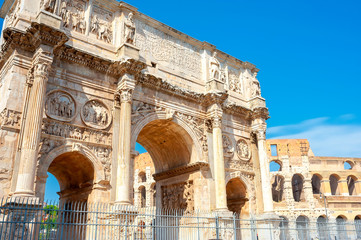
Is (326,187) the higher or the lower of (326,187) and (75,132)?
the higher

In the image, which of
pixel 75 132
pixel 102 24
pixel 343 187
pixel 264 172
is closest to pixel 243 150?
pixel 264 172

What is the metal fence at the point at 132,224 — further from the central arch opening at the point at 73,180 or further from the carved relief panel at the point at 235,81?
the carved relief panel at the point at 235,81

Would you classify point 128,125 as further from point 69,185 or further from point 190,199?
point 190,199

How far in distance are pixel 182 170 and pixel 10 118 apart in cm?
779

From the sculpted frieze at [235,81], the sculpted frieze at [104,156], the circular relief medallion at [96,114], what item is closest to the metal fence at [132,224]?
the sculpted frieze at [104,156]

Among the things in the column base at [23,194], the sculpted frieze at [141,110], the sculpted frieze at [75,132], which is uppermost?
the sculpted frieze at [141,110]

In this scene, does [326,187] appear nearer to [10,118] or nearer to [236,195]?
[236,195]

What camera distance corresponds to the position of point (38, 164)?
33.2ft

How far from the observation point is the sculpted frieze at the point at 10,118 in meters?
9.97

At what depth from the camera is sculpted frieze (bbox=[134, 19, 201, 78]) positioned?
14.4 m

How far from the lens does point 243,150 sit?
16.8m

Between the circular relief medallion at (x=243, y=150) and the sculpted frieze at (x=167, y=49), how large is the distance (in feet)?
13.4

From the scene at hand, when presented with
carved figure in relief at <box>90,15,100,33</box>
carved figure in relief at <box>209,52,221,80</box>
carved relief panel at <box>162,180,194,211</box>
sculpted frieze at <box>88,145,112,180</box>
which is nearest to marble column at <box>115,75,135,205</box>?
sculpted frieze at <box>88,145,112,180</box>

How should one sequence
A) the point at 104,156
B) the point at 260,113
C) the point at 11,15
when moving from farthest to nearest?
the point at 260,113
the point at 11,15
the point at 104,156
